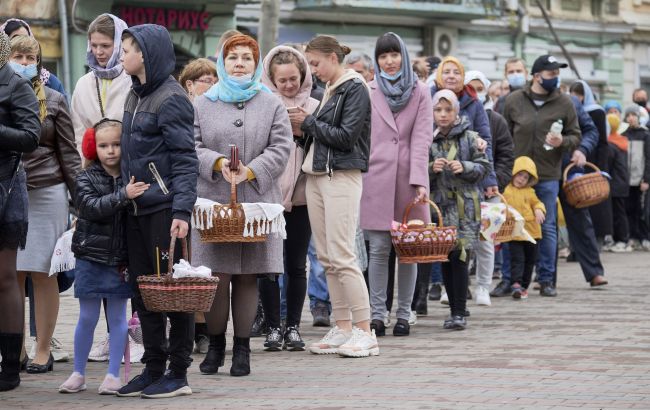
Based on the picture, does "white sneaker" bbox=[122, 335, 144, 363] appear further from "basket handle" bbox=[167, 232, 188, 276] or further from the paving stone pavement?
"basket handle" bbox=[167, 232, 188, 276]

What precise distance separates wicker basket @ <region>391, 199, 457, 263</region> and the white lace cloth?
2.07 meters

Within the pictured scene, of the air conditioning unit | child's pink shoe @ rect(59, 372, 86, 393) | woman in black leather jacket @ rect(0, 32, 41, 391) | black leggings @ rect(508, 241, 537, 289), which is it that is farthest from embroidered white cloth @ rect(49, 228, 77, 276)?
the air conditioning unit

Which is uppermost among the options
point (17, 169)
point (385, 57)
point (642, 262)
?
point (385, 57)

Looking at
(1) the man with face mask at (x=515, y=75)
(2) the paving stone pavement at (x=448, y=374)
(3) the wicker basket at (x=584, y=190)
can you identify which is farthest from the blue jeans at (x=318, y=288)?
(1) the man with face mask at (x=515, y=75)

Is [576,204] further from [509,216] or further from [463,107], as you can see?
[463,107]

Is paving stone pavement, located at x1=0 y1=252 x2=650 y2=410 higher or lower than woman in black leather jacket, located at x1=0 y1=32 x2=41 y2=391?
lower

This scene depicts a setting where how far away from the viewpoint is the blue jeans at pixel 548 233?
15281 mm

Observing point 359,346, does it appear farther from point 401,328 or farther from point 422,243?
point 401,328

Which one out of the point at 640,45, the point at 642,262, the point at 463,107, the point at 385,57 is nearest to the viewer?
the point at 385,57

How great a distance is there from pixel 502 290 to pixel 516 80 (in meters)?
3.38

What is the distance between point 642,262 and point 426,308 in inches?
315

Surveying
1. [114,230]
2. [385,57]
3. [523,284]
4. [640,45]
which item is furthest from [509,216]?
[640,45]

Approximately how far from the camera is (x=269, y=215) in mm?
9281

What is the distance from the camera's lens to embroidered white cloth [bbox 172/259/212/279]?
8.27m
